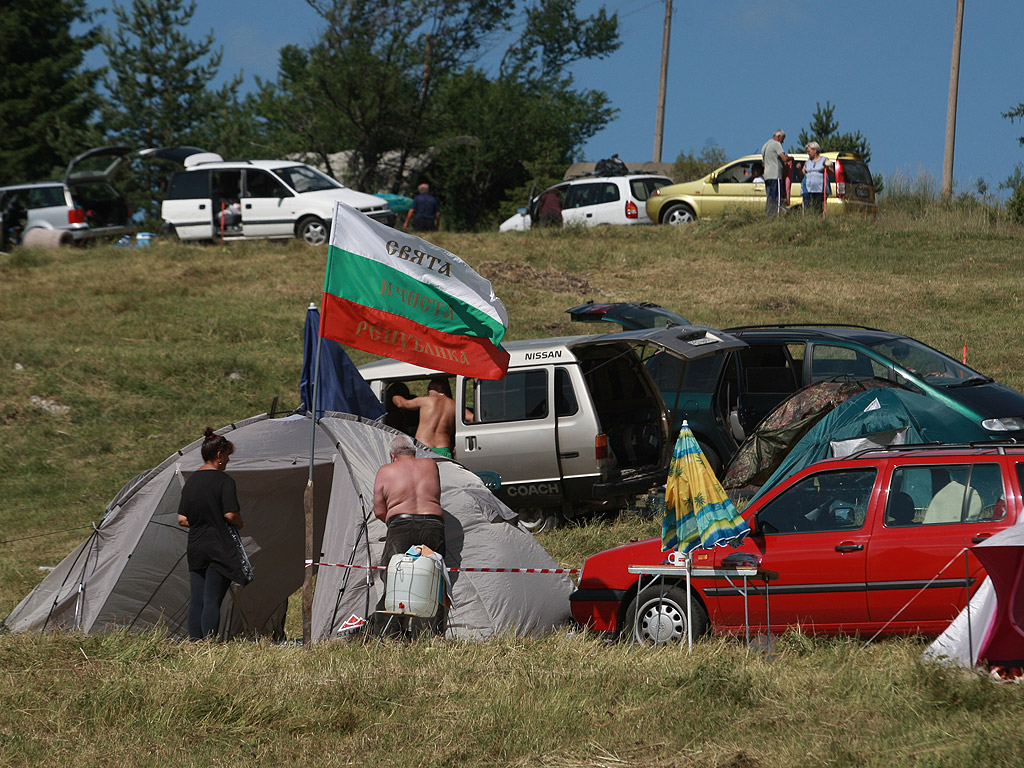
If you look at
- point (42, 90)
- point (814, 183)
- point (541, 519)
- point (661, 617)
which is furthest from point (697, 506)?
point (42, 90)

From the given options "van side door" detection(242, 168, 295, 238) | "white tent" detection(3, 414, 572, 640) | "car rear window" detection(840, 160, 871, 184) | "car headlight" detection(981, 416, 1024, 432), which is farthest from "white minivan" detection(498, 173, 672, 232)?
"white tent" detection(3, 414, 572, 640)

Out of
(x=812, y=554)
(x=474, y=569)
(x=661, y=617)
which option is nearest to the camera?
(x=812, y=554)

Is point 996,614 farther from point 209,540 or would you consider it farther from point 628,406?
point 628,406

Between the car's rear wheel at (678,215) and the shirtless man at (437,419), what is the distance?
14.6 m

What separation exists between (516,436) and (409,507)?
3010 mm

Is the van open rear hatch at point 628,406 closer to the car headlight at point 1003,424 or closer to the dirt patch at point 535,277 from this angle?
the car headlight at point 1003,424

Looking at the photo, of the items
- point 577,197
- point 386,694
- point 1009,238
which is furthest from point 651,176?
point 386,694

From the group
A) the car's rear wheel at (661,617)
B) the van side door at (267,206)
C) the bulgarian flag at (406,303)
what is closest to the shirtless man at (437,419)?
the bulgarian flag at (406,303)

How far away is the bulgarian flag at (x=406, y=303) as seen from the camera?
780 cm

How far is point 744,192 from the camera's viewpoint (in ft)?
79.2

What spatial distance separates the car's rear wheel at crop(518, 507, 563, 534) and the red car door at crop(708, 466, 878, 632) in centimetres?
363

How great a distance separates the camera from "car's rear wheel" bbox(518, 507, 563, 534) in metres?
11.0

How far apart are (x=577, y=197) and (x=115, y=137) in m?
18.2

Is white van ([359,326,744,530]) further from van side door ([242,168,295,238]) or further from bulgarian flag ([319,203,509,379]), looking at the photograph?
van side door ([242,168,295,238])
